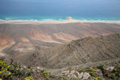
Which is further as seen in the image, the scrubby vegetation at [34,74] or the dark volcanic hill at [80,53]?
the dark volcanic hill at [80,53]

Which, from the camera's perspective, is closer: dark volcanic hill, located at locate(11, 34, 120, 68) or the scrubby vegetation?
the scrubby vegetation

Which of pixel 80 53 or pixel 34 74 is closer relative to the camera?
pixel 34 74

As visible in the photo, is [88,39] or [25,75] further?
[88,39]

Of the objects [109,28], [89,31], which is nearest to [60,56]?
[89,31]

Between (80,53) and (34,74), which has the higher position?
(80,53)

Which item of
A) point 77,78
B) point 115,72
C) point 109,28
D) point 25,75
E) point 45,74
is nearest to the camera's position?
point 25,75

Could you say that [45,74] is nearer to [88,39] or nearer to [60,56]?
[60,56]

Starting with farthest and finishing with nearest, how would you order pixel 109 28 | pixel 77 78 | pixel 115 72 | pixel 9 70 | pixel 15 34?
pixel 109 28 → pixel 15 34 → pixel 115 72 → pixel 77 78 → pixel 9 70

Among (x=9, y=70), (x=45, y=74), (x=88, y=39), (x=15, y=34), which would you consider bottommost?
(x=45, y=74)

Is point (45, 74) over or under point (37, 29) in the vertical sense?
under
